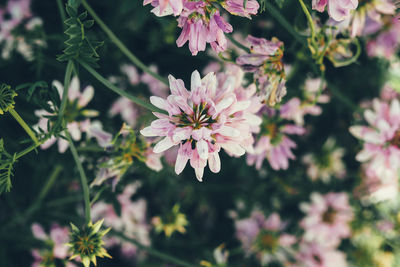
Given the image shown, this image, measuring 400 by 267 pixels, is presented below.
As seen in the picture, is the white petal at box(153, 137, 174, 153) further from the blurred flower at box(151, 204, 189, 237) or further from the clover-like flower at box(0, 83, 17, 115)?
the blurred flower at box(151, 204, 189, 237)

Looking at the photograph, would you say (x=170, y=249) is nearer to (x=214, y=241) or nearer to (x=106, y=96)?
(x=214, y=241)

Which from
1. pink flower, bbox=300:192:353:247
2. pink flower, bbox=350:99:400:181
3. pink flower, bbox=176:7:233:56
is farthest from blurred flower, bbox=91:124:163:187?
pink flower, bbox=300:192:353:247

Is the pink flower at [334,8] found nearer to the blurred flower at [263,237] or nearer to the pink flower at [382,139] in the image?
the pink flower at [382,139]

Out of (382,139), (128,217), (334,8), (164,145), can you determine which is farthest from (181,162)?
(128,217)

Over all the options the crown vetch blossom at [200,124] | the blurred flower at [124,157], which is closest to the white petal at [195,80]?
the crown vetch blossom at [200,124]

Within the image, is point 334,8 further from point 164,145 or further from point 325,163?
point 325,163

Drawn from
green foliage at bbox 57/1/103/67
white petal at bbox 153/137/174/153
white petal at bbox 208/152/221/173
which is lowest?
white petal at bbox 208/152/221/173
